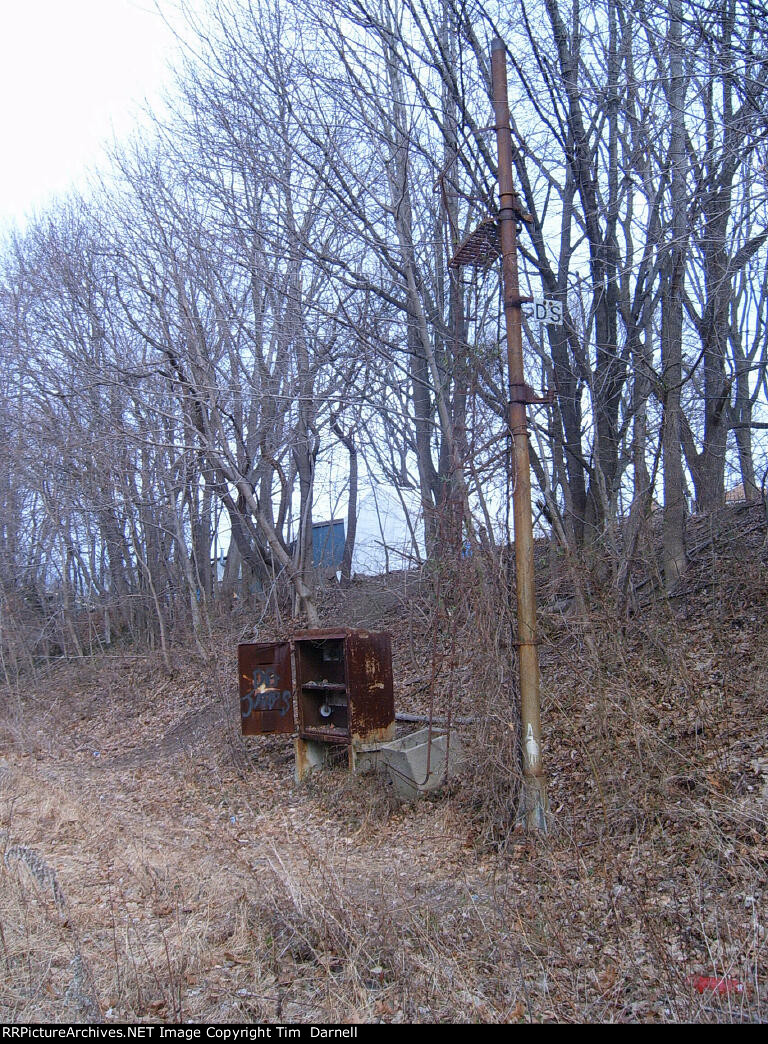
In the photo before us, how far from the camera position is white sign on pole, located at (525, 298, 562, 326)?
605cm

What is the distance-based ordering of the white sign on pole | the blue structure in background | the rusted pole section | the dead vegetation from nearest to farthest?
1. the dead vegetation
2. the rusted pole section
3. the white sign on pole
4. the blue structure in background

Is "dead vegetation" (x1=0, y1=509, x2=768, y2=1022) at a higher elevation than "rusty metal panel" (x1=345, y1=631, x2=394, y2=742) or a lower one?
lower

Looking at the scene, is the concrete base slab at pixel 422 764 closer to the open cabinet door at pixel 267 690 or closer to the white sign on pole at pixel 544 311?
the open cabinet door at pixel 267 690

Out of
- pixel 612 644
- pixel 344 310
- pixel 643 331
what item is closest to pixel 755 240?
pixel 643 331

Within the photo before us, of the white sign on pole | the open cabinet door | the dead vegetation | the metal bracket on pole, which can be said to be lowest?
the dead vegetation

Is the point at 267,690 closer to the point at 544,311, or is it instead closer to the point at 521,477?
the point at 521,477

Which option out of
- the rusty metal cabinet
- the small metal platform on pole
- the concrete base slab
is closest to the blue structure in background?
the rusty metal cabinet

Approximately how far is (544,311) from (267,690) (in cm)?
518

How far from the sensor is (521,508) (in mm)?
5945

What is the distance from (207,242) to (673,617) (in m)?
9.17

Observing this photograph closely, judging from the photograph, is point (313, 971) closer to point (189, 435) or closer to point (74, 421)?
point (189, 435)

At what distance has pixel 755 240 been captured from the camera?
7.84m

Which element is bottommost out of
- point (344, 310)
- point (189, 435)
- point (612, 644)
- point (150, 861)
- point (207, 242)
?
point (150, 861)

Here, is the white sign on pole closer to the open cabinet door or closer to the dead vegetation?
the dead vegetation
